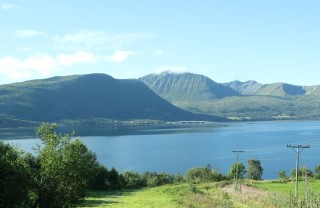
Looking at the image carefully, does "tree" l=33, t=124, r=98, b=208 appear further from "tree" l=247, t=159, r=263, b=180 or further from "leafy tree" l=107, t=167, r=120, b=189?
"tree" l=247, t=159, r=263, b=180

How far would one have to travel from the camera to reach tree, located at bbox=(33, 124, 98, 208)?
2644 cm

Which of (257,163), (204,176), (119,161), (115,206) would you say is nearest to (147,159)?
(119,161)

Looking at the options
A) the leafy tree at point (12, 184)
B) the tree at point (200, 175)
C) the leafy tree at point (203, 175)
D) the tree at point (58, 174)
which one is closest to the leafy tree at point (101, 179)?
the leafy tree at point (203, 175)

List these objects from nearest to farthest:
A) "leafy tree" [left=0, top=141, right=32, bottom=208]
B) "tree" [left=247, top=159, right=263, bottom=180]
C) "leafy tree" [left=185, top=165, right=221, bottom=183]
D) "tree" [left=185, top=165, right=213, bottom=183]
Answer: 1. "leafy tree" [left=0, top=141, right=32, bottom=208]
2. "leafy tree" [left=185, top=165, right=221, bottom=183]
3. "tree" [left=185, top=165, right=213, bottom=183]
4. "tree" [left=247, top=159, right=263, bottom=180]

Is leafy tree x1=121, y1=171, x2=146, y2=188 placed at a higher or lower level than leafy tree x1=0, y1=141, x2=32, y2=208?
lower

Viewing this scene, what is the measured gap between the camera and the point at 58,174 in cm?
2734

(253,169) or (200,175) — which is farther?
(253,169)

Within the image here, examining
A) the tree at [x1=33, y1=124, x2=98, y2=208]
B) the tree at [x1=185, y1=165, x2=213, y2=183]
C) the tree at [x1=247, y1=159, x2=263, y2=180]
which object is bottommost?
the tree at [x1=247, y1=159, x2=263, y2=180]

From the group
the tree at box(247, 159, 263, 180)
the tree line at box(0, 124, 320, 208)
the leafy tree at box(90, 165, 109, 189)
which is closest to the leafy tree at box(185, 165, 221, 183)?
the leafy tree at box(90, 165, 109, 189)

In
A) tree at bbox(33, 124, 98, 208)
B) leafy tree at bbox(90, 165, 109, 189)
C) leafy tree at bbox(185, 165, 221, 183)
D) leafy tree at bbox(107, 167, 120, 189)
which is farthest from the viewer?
leafy tree at bbox(185, 165, 221, 183)

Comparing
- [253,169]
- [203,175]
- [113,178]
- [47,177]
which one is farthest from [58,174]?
[253,169]

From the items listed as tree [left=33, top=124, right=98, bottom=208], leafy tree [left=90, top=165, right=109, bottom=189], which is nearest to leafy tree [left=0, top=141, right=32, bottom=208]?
tree [left=33, top=124, right=98, bottom=208]

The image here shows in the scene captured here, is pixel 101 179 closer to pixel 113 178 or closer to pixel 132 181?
pixel 113 178

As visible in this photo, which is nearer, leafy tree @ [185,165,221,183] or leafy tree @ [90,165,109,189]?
leafy tree @ [90,165,109,189]
